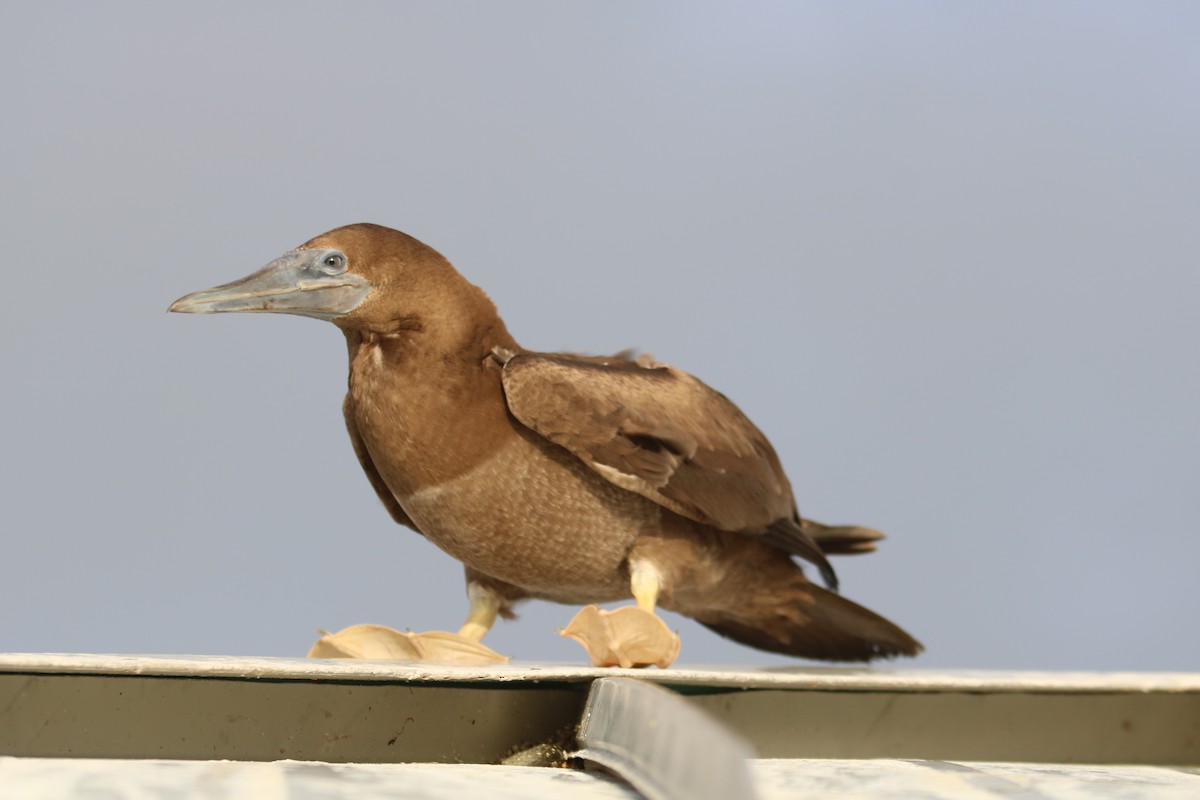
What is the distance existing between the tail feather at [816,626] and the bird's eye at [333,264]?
99 cm

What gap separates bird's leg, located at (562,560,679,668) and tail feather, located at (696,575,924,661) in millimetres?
529

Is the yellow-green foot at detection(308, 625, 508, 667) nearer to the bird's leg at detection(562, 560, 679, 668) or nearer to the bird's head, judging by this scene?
the bird's leg at detection(562, 560, 679, 668)

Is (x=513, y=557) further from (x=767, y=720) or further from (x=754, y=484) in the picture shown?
(x=767, y=720)

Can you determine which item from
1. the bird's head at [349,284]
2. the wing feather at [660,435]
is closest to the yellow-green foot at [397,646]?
the wing feather at [660,435]

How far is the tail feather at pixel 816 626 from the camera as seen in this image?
2.59 m

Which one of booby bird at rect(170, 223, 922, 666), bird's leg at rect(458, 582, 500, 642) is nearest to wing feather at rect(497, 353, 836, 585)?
booby bird at rect(170, 223, 922, 666)

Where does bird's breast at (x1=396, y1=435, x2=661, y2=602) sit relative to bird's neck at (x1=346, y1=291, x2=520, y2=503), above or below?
below

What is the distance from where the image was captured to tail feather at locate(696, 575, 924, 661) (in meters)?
2.59

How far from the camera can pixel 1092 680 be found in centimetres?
190

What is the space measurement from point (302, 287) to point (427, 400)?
0.27 metres

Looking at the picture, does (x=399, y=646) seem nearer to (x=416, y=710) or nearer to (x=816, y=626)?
(x=416, y=710)

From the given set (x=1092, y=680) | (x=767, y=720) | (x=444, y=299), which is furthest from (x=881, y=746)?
(x=444, y=299)

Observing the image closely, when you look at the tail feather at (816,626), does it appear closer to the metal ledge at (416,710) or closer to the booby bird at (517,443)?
the booby bird at (517,443)

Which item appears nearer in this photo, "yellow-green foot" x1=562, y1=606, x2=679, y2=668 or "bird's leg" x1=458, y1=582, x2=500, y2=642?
"yellow-green foot" x1=562, y1=606, x2=679, y2=668
